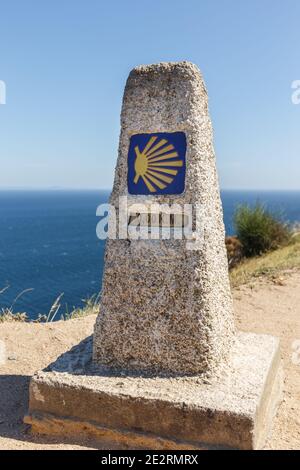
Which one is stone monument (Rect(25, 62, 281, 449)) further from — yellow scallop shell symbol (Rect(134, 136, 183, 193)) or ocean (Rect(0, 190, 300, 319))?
ocean (Rect(0, 190, 300, 319))

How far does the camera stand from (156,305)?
3.51 metres

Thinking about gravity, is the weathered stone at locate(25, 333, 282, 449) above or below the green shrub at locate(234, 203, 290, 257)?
below

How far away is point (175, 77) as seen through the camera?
3.53 metres

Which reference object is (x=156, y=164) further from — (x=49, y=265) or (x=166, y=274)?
(x=49, y=265)

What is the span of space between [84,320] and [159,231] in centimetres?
300

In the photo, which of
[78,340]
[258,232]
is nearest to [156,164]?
[78,340]

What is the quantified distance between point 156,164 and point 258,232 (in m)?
9.99

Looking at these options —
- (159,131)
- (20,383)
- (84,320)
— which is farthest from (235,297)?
(159,131)

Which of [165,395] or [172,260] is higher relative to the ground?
[172,260]

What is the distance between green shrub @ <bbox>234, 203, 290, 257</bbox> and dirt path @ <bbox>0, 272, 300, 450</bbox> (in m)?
4.62

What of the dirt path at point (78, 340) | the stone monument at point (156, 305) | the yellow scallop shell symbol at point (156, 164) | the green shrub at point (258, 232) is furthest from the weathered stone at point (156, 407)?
the green shrub at point (258, 232)

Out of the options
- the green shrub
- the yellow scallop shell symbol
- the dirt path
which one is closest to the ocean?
the green shrub

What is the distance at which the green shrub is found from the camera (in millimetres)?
13070
